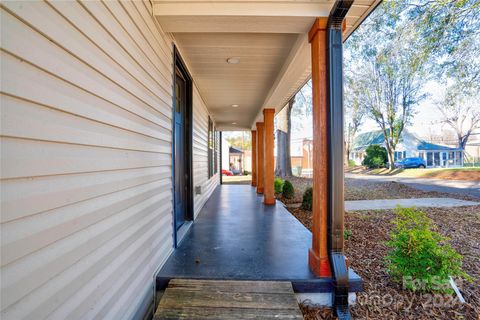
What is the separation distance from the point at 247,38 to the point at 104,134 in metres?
2.10

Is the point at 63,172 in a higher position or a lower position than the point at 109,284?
higher

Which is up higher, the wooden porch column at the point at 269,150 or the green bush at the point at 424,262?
the wooden porch column at the point at 269,150

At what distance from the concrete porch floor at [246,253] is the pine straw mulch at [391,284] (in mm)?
255

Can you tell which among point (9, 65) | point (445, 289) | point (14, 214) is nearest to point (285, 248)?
point (445, 289)

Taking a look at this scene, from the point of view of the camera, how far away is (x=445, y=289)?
210 centimetres

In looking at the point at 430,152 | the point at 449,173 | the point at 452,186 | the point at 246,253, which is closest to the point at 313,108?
the point at 246,253

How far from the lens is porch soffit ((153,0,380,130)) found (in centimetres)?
211

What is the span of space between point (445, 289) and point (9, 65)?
3212mm

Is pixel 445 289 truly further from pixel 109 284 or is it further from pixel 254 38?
pixel 254 38

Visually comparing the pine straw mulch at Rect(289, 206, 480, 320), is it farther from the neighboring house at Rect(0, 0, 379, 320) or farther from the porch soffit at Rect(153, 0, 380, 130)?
the porch soffit at Rect(153, 0, 380, 130)

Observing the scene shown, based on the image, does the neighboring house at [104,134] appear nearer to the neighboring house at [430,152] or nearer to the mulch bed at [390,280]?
the mulch bed at [390,280]

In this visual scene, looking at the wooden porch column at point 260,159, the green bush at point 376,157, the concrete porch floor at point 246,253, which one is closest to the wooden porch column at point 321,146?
the concrete porch floor at point 246,253

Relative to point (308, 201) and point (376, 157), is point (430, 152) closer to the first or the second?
point (376, 157)

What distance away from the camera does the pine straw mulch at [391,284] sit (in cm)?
200
